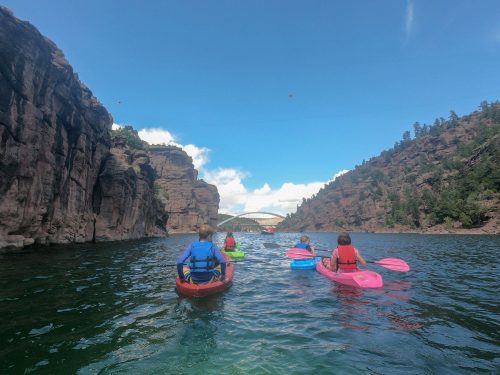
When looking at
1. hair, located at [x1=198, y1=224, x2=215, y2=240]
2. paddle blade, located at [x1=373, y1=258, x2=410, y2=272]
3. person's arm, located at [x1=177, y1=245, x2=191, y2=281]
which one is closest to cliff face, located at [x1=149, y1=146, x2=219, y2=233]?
paddle blade, located at [x1=373, y1=258, x2=410, y2=272]

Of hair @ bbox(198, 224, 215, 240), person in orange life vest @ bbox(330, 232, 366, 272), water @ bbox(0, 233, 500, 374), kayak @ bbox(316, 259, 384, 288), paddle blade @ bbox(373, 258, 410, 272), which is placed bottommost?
water @ bbox(0, 233, 500, 374)

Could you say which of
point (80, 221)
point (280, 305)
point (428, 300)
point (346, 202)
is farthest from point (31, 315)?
point (346, 202)

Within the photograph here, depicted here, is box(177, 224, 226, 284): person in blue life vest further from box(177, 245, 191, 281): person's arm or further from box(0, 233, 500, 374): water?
box(0, 233, 500, 374): water

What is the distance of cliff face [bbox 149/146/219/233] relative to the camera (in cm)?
11819

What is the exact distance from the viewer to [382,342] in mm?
6188

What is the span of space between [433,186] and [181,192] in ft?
315

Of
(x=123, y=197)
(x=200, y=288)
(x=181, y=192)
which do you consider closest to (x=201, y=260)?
(x=200, y=288)

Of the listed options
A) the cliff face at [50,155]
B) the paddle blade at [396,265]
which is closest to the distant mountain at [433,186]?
the paddle blade at [396,265]

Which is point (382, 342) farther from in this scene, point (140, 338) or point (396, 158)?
point (396, 158)

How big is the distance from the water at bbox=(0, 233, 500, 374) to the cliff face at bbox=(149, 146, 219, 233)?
7884 cm

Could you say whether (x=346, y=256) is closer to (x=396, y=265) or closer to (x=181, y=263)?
(x=396, y=265)

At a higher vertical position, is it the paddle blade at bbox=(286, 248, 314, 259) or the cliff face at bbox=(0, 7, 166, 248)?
the cliff face at bbox=(0, 7, 166, 248)

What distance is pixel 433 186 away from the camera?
108 metres

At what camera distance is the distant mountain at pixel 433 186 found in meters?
71.9
